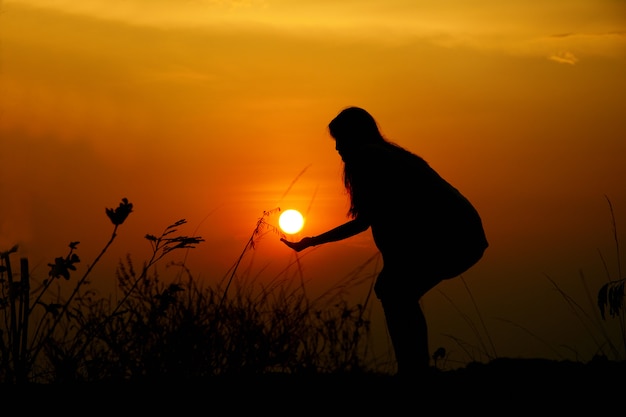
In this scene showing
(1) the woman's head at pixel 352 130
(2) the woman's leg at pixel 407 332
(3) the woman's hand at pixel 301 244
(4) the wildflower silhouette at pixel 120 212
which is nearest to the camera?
(4) the wildflower silhouette at pixel 120 212

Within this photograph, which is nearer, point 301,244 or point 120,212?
point 120,212

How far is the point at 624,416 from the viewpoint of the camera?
14.5 feet

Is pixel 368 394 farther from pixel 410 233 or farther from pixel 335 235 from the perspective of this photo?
pixel 335 235

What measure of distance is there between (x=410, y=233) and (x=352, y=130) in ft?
2.42

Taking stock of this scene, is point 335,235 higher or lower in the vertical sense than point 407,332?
higher

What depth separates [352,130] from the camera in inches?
226

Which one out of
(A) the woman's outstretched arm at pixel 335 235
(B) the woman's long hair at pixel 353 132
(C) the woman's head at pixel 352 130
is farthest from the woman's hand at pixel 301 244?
(C) the woman's head at pixel 352 130

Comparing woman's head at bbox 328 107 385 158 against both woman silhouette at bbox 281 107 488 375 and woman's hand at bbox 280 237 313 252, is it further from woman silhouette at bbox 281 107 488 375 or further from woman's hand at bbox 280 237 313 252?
woman's hand at bbox 280 237 313 252

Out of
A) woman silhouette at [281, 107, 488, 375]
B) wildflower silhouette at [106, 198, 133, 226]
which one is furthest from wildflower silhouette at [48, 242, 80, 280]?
woman silhouette at [281, 107, 488, 375]

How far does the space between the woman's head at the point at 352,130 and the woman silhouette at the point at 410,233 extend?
0.14 metres

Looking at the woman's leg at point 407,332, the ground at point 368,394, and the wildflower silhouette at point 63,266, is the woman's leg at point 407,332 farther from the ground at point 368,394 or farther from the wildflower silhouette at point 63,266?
the wildflower silhouette at point 63,266

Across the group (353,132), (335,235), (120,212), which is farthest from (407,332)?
(120,212)

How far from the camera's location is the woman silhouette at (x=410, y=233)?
5422 mm

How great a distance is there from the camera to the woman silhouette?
542 cm
